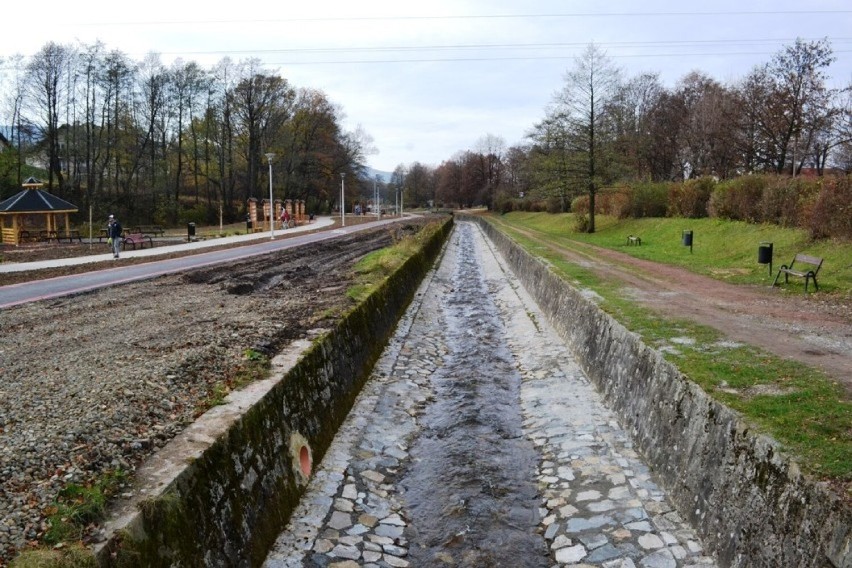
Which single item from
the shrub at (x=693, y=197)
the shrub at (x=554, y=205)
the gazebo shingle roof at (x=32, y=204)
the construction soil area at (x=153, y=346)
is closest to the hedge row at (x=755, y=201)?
the shrub at (x=693, y=197)

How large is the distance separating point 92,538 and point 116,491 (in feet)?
2.22

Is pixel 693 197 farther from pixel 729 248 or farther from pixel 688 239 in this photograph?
pixel 729 248

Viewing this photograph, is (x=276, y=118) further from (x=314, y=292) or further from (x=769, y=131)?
(x=314, y=292)

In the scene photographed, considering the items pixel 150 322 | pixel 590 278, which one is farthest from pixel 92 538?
pixel 590 278

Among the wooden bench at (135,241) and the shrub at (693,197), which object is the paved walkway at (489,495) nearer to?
the shrub at (693,197)

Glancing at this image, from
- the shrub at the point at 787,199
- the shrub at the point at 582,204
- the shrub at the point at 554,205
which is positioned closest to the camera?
the shrub at the point at 787,199

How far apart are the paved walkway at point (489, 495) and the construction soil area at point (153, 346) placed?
161cm

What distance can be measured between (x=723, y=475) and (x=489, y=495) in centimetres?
241

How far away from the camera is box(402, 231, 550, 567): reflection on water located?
5.77 m

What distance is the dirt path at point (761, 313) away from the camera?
27.5 ft

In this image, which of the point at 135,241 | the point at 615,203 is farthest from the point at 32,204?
the point at 615,203

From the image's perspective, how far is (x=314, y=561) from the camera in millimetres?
5410

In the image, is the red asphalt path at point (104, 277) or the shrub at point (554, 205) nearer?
the red asphalt path at point (104, 277)

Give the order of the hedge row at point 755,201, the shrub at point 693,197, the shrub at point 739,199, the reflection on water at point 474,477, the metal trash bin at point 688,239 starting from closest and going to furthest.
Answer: the reflection on water at point 474,477
the hedge row at point 755,201
the shrub at point 739,199
the metal trash bin at point 688,239
the shrub at point 693,197
